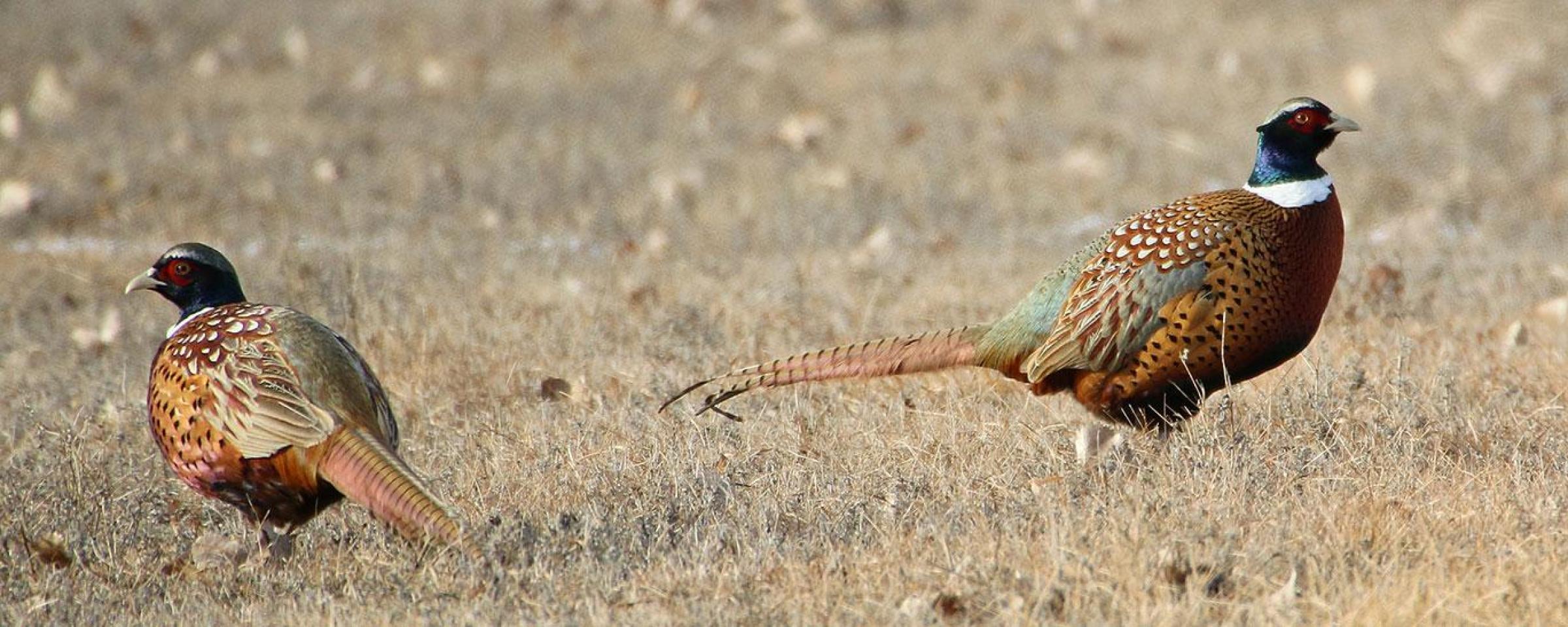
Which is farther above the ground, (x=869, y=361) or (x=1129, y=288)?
(x=1129, y=288)

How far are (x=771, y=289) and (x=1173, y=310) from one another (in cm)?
261

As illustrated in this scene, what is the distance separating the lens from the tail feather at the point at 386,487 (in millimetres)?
3479

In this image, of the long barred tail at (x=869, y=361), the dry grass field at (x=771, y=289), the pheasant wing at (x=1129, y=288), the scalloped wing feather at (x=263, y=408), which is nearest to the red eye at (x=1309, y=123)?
the pheasant wing at (x=1129, y=288)

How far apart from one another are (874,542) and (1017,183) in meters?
5.13

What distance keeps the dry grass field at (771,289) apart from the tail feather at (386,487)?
9cm

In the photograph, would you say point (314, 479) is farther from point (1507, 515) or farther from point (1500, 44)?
point (1500, 44)

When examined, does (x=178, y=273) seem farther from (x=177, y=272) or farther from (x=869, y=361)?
(x=869, y=361)

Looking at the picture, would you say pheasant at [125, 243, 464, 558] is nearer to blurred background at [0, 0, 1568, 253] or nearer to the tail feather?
the tail feather

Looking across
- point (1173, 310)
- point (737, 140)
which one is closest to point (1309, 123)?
point (1173, 310)


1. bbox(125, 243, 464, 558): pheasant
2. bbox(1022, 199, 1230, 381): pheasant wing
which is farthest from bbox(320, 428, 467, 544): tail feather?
bbox(1022, 199, 1230, 381): pheasant wing

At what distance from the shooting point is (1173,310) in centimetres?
401

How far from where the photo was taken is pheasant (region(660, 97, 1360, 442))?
399 centimetres

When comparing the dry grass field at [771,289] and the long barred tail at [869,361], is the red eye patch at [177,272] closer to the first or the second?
the dry grass field at [771,289]

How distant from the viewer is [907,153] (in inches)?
347
